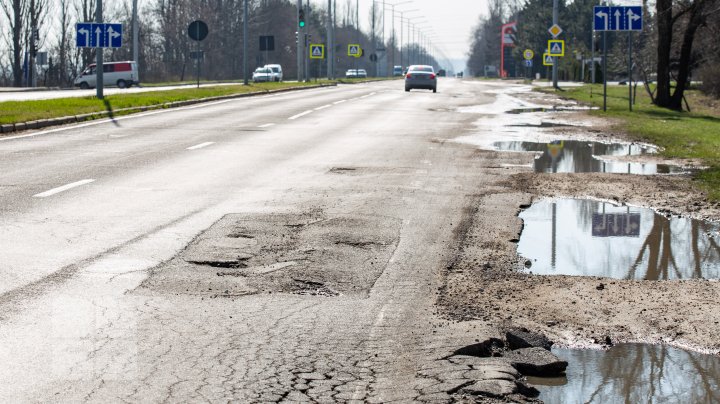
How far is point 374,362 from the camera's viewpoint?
18.2ft

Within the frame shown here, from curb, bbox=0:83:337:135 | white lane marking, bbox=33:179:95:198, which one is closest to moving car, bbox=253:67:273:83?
curb, bbox=0:83:337:135

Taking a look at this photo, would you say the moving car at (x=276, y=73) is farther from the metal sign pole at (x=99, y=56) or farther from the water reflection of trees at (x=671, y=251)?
the water reflection of trees at (x=671, y=251)

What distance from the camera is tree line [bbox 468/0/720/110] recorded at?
3600 centimetres

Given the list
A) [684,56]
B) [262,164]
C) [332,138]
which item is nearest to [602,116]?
[684,56]

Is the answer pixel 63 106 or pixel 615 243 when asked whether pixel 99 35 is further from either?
pixel 615 243

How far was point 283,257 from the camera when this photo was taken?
839 centimetres

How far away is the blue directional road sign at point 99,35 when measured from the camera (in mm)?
33031

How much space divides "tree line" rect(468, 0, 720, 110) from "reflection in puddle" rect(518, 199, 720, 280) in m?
20.8

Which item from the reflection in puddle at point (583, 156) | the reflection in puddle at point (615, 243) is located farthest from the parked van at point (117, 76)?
the reflection in puddle at point (615, 243)

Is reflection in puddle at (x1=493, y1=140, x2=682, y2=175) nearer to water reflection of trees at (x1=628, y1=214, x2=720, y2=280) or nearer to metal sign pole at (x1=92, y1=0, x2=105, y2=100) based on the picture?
water reflection of trees at (x1=628, y1=214, x2=720, y2=280)

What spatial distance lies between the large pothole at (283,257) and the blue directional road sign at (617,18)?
21239 millimetres

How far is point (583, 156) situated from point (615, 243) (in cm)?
856

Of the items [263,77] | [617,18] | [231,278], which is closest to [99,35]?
[617,18]

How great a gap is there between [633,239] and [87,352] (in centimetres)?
554
